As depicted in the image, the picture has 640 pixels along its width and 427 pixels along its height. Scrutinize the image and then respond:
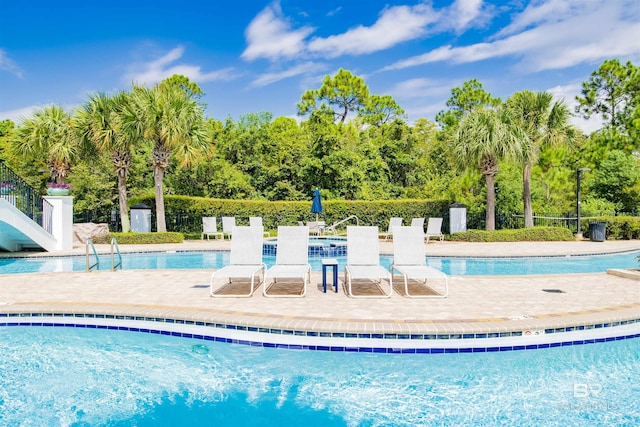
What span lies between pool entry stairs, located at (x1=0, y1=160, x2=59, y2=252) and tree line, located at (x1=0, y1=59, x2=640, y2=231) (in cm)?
412

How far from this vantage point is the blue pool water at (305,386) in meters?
4.13

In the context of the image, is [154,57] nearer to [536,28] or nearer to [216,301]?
[536,28]

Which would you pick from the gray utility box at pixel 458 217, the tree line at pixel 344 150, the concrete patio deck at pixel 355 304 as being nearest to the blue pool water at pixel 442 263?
Result: the concrete patio deck at pixel 355 304

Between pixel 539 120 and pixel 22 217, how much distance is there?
20.1 meters

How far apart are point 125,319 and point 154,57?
3007cm

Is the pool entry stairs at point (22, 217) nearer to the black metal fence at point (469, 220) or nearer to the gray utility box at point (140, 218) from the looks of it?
the gray utility box at point (140, 218)

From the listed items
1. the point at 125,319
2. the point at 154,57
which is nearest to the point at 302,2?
the point at 154,57

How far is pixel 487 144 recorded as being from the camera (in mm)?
18875

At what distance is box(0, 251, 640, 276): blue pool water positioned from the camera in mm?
12508

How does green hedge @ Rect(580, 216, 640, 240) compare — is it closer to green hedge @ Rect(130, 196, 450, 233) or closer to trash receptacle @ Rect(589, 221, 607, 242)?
trash receptacle @ Rect(589, 221, 607, 242)

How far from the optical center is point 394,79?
40438mm

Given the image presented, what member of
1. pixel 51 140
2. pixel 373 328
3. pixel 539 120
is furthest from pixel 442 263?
pixel 51 140

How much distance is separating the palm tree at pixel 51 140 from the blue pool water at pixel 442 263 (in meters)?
5.98

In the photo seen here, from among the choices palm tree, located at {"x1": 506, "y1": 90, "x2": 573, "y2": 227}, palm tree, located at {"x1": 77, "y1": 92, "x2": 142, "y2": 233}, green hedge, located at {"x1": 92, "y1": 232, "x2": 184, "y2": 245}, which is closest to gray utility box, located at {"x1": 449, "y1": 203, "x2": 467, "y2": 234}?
palm tree, located at {"x1": 506, "y1": 90, "x2": 573, "y2": 227}
